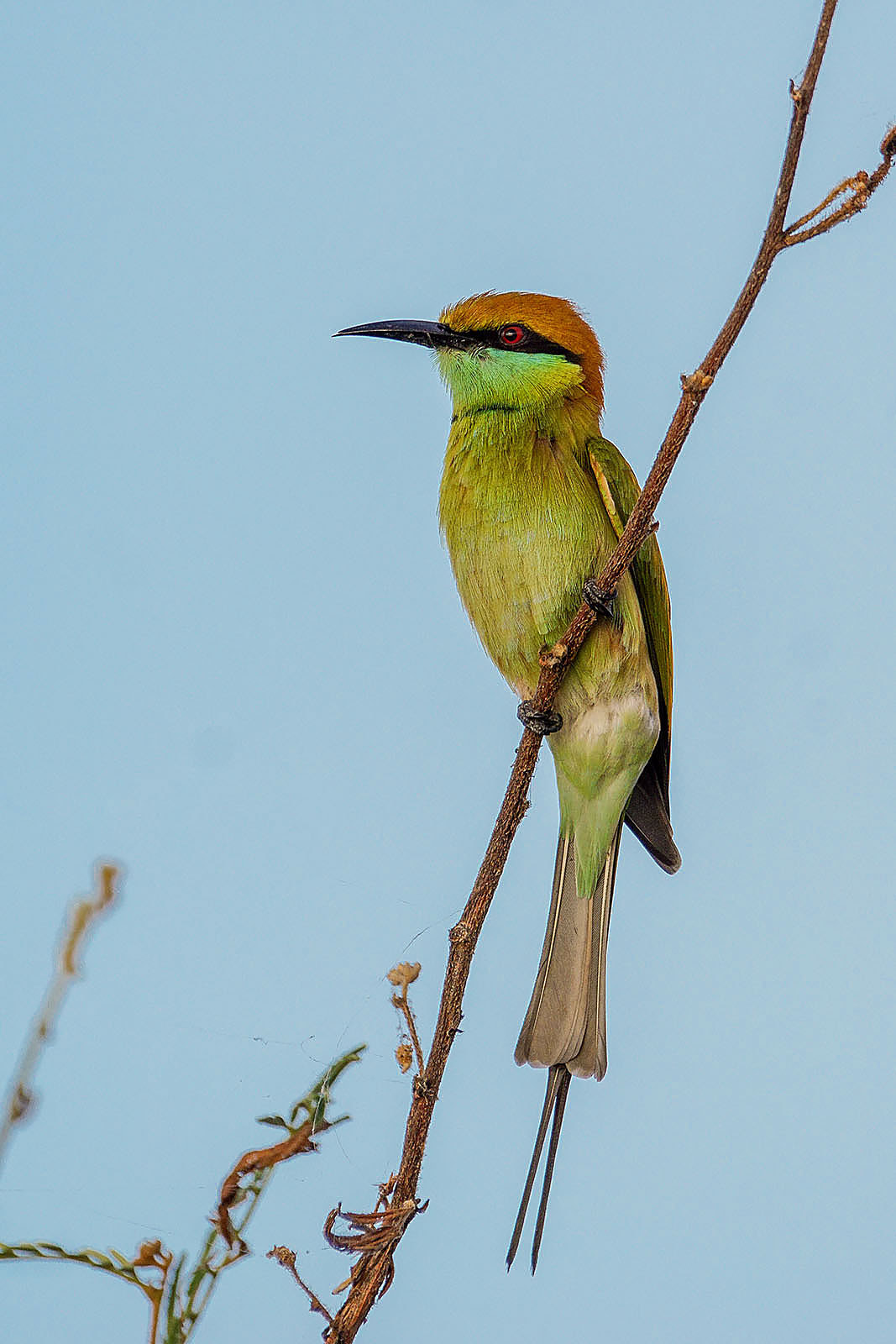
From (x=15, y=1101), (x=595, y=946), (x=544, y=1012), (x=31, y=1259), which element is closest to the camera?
(x=15, y=1101)

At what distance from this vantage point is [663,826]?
2066 mm

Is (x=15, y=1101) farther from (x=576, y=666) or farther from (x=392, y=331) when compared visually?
(x=392, y=331)

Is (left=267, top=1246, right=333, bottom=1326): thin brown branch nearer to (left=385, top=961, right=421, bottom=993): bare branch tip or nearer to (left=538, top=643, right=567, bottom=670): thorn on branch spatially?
(left=385, top=961, right=421, bottom=993): bare branch tip

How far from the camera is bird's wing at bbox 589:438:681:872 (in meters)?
1.94

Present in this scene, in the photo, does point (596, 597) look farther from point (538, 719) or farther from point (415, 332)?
point (415, 332)

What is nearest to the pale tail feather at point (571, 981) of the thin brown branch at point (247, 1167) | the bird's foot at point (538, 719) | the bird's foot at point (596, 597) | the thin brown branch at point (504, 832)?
the bird's foot at point (538, 719)

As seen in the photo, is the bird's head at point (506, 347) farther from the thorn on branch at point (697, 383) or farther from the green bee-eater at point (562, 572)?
the thorn on branch at point (697, 383)

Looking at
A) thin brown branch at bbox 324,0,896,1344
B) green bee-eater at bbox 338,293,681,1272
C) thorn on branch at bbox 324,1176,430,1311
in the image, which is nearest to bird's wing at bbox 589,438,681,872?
green bee-eater at bbox 338,293,681,1272

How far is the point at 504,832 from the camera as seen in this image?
1.33 meters

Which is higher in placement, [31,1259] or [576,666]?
[576,666]

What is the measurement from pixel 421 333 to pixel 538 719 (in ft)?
2.47

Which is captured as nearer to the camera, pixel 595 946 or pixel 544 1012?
pixel 544 1012

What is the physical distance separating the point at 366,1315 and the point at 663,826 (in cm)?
124

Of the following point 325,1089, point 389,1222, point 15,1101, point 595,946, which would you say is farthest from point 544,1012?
point 15,1101
